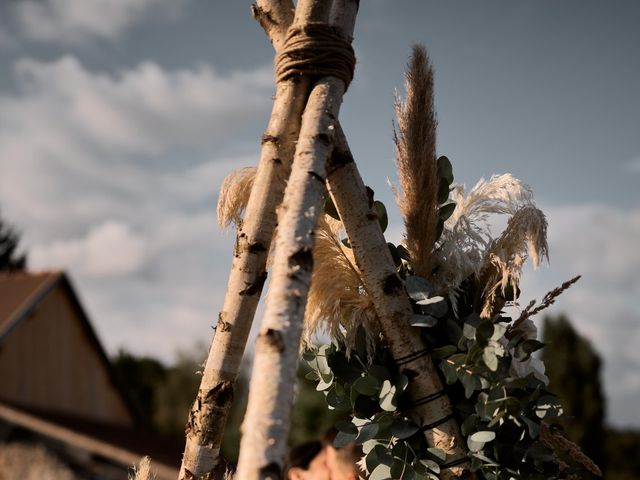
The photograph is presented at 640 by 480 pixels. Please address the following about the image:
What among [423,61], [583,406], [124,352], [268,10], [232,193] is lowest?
[583,406]

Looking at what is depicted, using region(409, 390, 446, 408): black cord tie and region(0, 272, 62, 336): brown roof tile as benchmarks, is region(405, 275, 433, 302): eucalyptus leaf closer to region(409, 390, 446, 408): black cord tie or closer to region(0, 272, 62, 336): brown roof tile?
region(409, 390, 446, 408): black cord tie

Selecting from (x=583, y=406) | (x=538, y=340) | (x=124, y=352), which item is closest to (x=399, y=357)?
(x=538, y=340)

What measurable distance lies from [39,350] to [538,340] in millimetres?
12850

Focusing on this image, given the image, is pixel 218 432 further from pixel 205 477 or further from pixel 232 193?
pixel 232 193

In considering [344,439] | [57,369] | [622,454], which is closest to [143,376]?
[57,369]

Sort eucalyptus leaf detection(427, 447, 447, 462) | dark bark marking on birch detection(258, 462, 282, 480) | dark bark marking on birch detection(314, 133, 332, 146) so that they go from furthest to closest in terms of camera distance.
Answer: eucalyptus leaf detection(427, 447, 447, 462) → dark bark marking on birch detection(314, 133, 332, 146) → dark bark marking on birch detection(258, 462, 282, 480)

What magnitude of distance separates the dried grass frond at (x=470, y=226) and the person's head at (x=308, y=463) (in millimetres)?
1314

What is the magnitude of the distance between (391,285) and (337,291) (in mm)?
142

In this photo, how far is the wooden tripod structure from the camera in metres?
1.27

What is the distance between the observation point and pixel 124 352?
19.1 meters

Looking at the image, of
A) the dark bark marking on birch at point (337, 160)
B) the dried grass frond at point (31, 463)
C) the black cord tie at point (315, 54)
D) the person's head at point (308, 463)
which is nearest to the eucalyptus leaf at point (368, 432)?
the dark bark marking on birch at point (337, 160)

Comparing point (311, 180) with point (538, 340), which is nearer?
point (311, 180)

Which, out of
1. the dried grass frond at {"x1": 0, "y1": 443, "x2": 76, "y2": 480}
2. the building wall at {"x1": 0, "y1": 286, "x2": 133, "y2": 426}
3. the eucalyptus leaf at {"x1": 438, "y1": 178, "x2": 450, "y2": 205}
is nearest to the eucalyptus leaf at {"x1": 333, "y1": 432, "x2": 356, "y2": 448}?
the eucalyptus leaf at {"x1": 438, "y1": 178, "x2": 450, "y2": 205}

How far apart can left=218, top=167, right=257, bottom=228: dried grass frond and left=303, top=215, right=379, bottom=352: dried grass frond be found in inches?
7.5
